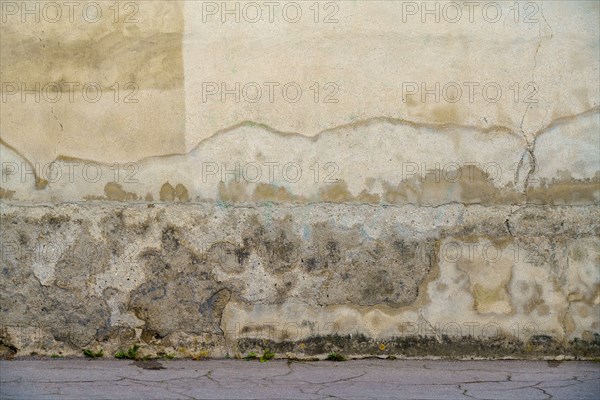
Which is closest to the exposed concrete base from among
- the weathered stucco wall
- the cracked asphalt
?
the weathered stucco wall

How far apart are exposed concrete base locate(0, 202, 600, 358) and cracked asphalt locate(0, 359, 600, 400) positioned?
0.11 meters

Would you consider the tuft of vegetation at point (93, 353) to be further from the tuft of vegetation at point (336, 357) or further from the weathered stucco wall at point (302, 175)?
the tuft of vegetation at point (336, 357)

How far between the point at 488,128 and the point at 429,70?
0.43 meters

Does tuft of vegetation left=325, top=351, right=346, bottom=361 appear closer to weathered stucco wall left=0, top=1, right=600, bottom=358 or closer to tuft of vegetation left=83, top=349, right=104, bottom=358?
weathered stucco wall left=0, top=1, right=600, bottom=358

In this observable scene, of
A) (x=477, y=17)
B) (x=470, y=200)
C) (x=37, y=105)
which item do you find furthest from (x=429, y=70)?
(x=37, y=105)

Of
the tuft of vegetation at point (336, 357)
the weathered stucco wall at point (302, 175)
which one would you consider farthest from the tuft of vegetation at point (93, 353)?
the tuft of vegetation at point (336, 357)

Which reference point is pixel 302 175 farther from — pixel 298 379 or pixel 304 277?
pixel 298 379

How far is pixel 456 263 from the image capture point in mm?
4457

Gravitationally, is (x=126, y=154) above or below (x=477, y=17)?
below

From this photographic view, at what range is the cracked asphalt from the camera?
13.2 ft

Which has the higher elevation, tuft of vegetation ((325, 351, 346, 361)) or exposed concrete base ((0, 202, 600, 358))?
exposed concrete base ((0, 202, 600, 358))

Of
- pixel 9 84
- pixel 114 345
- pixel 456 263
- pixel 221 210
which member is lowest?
pixel 114 345

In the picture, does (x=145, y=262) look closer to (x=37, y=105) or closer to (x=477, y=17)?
(x=37, y=105)

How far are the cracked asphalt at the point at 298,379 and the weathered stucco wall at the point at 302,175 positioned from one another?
0.11 meters
